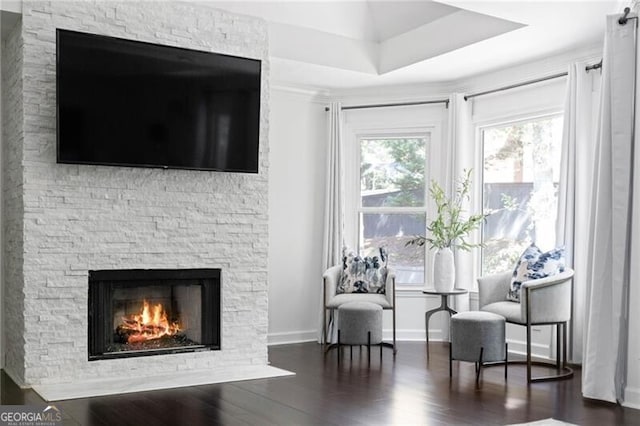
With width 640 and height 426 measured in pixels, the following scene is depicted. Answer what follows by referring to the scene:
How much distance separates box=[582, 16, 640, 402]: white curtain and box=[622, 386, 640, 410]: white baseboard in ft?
0.23

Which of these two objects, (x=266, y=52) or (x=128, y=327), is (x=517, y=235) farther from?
(x=128, y=327)

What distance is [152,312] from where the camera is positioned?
18.6 feet

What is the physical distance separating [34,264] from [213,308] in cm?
139

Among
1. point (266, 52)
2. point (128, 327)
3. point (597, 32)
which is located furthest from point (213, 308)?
point (597, 32)

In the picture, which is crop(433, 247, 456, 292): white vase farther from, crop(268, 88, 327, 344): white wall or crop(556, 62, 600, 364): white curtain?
crop(268, 88, 327, 344): white wall

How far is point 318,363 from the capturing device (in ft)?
19.8

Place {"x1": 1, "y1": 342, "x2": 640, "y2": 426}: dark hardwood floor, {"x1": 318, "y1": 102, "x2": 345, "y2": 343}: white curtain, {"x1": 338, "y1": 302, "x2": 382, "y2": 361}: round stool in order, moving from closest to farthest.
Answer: {"x1": 1, "y1": 342, "x2": 640, "y2": 426}: dark hardwood floor
{"x1": 338, "y1": 302, "x2": 382, "y2": 361}: round stool
{"x1": 318, "y1": 102, "x2": 345, "y2": 343}: white curtain

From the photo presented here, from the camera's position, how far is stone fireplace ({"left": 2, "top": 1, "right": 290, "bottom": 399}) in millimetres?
5035

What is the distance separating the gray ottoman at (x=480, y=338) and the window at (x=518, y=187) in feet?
4.77

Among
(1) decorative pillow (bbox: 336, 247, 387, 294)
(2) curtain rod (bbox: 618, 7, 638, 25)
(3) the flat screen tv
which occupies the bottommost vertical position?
(1) decorative pillow (bbox: 336, 247, 387, 294)

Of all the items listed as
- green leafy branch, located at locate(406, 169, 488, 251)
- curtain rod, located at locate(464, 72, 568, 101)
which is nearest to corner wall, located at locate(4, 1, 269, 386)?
green leafy branch, located at locate(406, 169, 488, 251)

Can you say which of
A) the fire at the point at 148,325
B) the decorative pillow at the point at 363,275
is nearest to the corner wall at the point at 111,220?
the fire at the point at 148,325

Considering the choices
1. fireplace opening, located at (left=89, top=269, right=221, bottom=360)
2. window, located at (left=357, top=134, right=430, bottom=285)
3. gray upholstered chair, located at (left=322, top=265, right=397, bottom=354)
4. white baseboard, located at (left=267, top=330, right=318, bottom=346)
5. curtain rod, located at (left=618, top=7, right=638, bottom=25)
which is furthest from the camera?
window, located at (left=357, top=134, right=430, bottom=285)

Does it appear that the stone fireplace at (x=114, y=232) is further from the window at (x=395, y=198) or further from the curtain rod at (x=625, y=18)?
the curtain rod at (x=625, y=18)
